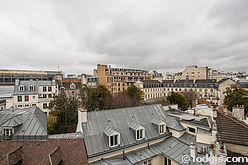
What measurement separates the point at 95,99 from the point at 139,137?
21.9 m

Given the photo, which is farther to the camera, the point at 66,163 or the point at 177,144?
the point at 177,144

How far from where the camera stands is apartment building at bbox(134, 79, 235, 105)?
48469mm

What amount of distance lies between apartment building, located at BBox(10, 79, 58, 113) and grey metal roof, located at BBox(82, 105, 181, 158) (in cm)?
2677

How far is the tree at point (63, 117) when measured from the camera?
20.6m

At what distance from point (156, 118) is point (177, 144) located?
352 centimetres

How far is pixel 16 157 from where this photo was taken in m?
7.78

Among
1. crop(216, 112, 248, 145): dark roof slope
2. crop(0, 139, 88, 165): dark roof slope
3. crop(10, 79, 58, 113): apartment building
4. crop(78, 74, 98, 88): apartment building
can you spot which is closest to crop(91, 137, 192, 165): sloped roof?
crop(0, 139, 88, 165): dark roof slope

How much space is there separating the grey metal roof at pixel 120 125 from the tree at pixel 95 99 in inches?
681

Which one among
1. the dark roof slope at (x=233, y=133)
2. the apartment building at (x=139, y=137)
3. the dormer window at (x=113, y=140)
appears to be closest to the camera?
the dark roof slope at (x=233, y=133)

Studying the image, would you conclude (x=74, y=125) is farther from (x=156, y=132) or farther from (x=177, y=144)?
(x=177, y=144)

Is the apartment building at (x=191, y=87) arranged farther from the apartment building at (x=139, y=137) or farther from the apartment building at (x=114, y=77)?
the apartment building at (x=139, y=137)

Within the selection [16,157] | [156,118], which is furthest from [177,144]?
[16,157]

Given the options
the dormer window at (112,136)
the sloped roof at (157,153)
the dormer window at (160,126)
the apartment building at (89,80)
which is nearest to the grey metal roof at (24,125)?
the dormer window at (112,136)

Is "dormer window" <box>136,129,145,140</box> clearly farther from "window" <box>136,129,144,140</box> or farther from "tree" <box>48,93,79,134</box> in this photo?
"tree" <box>48,93,79,134</box>
